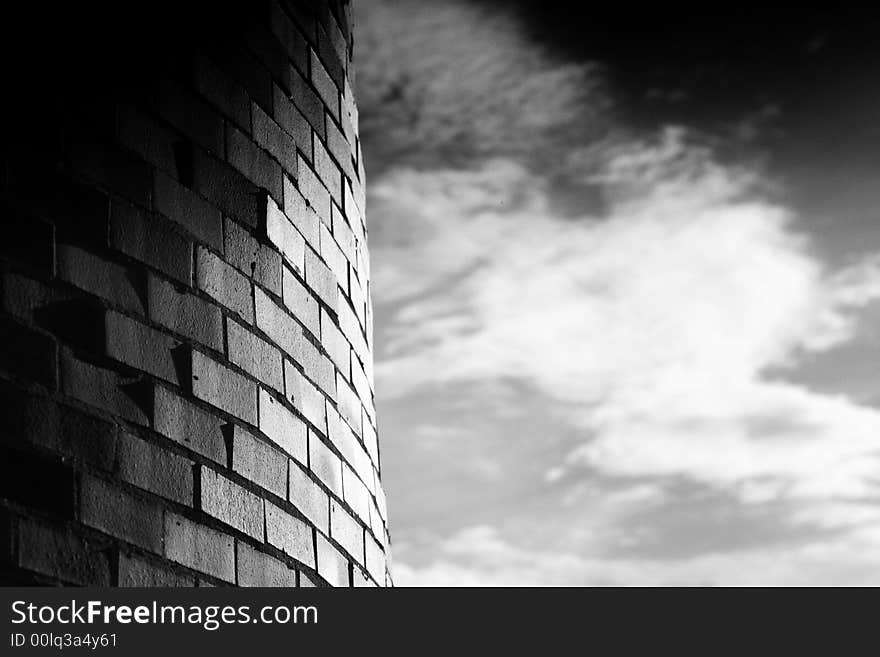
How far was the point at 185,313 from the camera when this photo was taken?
6.52ft

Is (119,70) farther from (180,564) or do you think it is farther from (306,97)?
(180,564)

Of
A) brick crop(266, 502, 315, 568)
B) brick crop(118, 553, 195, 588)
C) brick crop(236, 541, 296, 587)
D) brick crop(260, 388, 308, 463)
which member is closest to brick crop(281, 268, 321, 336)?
brick crop(260, 388, 308, 463)

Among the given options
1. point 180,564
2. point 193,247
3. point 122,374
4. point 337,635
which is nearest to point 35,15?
point 193,247

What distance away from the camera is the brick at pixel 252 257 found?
2.17m

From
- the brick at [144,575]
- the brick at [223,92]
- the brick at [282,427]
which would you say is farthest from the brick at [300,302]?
the brick at [144,575]

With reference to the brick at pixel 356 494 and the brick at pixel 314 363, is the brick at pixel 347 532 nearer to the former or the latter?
the brick at pixel 356 494

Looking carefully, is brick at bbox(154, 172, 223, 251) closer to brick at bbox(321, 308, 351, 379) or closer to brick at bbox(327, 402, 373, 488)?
brick at bbox(321, 308, 351, 379)

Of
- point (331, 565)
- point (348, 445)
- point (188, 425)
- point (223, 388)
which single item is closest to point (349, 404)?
point (348, 445)

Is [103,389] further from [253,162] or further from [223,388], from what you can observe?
[253,162]

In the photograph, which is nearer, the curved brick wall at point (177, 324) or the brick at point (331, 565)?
the curved brick wall at point (177, 324)

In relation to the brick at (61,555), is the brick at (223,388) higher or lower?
higher

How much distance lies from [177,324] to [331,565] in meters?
0.65

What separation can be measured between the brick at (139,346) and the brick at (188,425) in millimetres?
41

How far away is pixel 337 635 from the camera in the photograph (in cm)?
183
